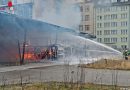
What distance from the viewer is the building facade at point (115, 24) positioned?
10375 centimetres

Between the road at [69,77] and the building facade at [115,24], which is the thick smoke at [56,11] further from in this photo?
the building facade at [115,24]

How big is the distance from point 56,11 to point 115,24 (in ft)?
281

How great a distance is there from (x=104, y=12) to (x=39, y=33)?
8549 cm

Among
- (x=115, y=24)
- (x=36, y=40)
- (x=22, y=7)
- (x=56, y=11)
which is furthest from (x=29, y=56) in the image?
(x=115, y=24)

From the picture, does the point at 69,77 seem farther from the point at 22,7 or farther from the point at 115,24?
the point at 115,24

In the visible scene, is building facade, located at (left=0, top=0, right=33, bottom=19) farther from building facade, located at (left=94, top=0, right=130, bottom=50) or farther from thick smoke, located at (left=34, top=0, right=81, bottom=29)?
building facade, located at (left=94, top=0, right=130, bottom=50)

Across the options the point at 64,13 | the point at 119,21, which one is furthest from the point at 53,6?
the point at 119,21

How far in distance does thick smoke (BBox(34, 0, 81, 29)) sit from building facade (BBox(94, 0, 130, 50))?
75543mm

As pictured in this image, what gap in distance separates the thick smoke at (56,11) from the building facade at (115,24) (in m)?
75.5

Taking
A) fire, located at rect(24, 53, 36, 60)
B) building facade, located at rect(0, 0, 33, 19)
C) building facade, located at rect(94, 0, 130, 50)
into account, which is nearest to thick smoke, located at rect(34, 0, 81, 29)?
building facade, located at rect(0, 0, 33, 19)

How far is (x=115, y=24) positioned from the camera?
107250 mm

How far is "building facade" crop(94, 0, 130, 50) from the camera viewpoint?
10375cm

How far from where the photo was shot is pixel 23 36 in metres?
25.6

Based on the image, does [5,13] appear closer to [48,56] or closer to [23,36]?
[23,36]
